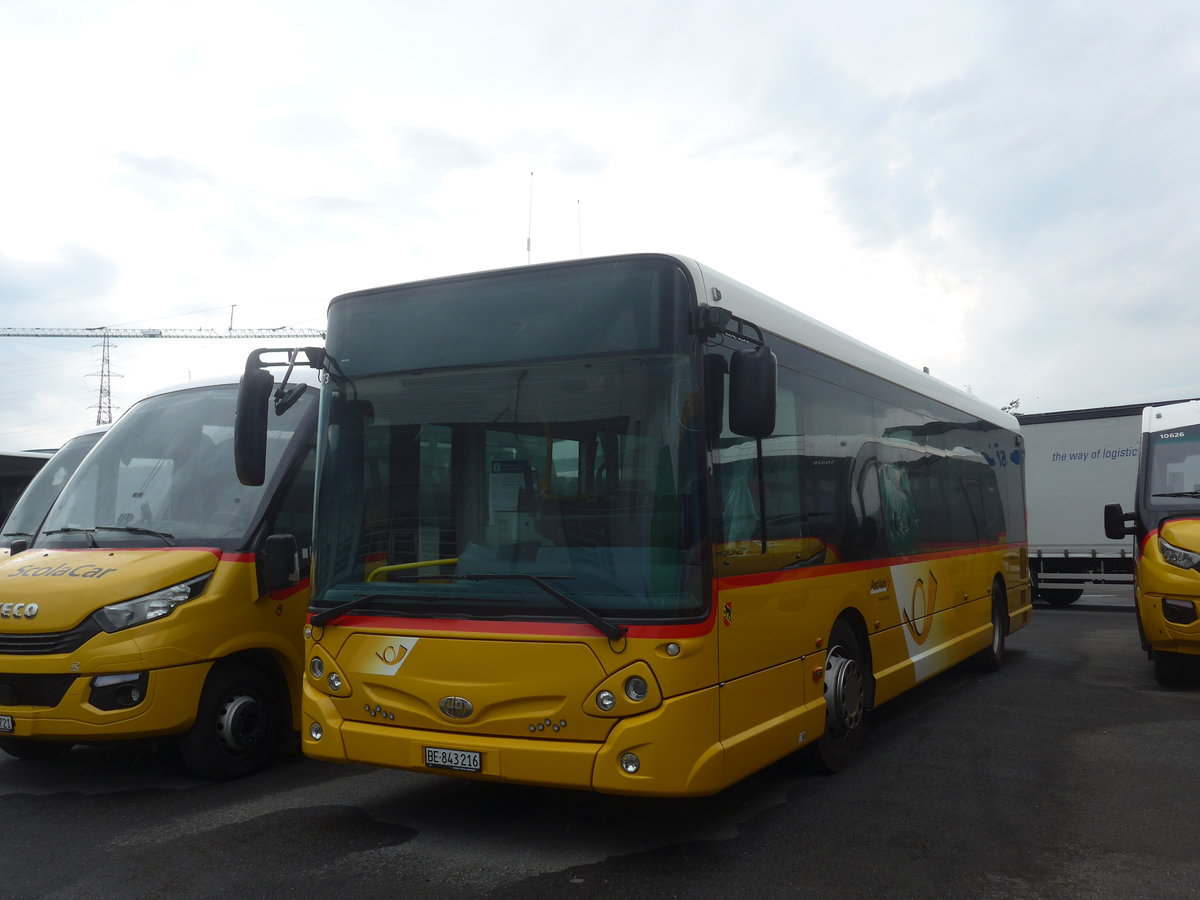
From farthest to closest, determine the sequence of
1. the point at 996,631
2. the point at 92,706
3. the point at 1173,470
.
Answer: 1. the point at 996,631
2. the point at 1173,470
3. the point at 92,706

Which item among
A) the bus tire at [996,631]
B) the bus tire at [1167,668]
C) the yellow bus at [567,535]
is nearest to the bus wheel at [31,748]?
the yellow bus at [567,535]

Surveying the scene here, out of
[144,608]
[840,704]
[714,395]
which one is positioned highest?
[714,395]

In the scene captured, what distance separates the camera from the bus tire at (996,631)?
11180 millimetres

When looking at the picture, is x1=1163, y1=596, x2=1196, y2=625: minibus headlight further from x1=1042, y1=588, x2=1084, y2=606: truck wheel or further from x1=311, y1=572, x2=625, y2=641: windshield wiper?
x1=1042, y1=588, x2=1084, y2=606: truck wheel

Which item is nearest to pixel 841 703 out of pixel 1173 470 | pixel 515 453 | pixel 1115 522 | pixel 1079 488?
pixel 515 453

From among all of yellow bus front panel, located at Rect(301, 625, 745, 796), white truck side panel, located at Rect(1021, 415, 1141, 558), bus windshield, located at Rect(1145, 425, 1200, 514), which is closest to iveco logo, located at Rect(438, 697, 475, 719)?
yellow bus front panel, located at Rect(301, 625, 745, 796)

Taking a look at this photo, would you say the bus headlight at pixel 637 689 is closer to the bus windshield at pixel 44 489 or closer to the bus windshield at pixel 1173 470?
the bus windshield at pixel 44 489

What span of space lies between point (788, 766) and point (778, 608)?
1467 millimetres

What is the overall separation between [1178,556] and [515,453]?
6863mm

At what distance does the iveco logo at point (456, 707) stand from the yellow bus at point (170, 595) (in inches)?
71.0

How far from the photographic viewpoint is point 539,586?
498cm

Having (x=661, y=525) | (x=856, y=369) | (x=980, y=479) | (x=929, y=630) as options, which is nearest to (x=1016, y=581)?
(x=980, y=479)

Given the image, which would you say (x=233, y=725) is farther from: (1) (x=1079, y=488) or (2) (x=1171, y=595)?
(1) (x=1079, y=488)

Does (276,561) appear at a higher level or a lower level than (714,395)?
lower
